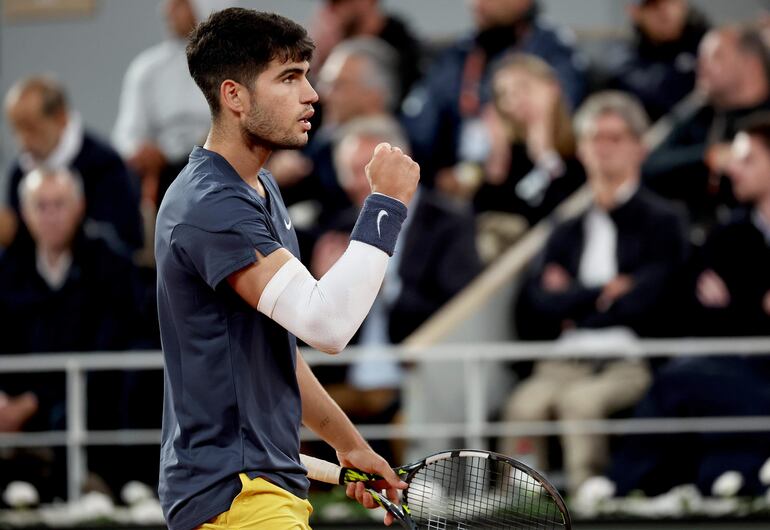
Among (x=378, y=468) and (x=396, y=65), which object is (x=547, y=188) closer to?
(x=396, y=65)

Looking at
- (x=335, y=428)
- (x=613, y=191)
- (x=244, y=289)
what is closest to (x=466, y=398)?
(x=613, y=191)

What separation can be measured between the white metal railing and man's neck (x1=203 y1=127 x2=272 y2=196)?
3608 millimetres

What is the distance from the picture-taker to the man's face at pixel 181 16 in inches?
328

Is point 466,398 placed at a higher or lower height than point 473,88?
lower

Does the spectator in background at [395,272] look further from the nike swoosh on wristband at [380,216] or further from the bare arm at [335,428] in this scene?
the nike swoosh on wristband at [380,216]

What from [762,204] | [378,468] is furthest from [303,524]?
[762,204]

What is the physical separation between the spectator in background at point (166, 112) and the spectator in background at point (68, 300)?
696mm

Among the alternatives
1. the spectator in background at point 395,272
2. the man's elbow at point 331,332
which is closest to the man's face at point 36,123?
the spectator in background at point 395,272

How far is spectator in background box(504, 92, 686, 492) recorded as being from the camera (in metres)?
6.62

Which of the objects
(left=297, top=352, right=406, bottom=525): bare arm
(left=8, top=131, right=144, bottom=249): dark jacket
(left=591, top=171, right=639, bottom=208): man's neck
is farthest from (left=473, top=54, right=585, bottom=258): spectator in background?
(left=297, top=352, right=406, bottom=525): bare arm

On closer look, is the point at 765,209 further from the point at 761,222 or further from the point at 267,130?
the point at 267,130

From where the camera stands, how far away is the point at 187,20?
838cm

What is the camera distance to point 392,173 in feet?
8.91

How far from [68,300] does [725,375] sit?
334cm
